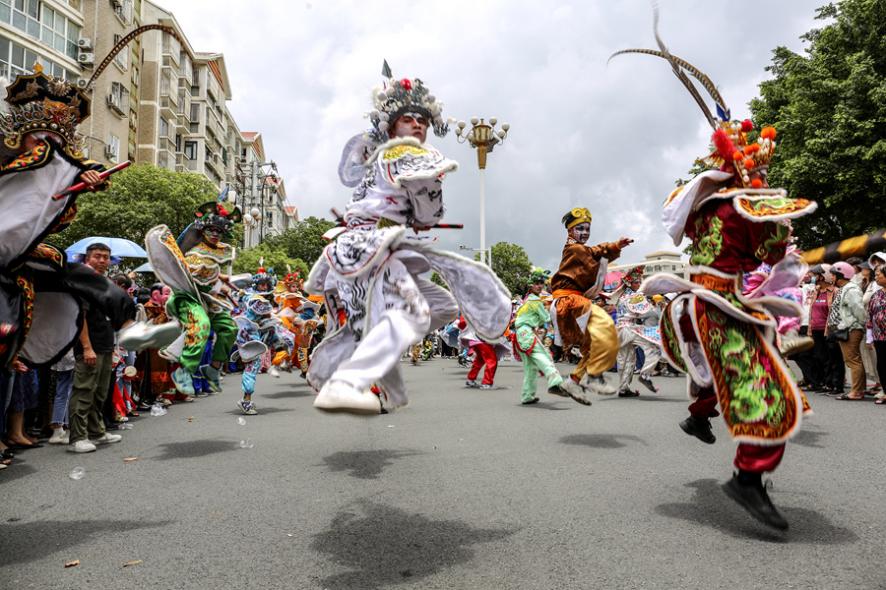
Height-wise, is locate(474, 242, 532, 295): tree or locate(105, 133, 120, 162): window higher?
locate(105, 133, 120, 162): window

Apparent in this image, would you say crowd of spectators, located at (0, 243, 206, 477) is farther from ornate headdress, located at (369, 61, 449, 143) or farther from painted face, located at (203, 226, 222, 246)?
ornate headdress, located at (369, 61, 449, 143)

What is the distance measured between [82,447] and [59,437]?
0.77m

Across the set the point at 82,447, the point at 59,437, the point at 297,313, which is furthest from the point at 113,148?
the point at 82,447

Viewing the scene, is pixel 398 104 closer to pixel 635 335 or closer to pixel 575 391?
pixel 575 391

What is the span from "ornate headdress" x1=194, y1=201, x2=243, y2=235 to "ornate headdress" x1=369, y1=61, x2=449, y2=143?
3.42 metres

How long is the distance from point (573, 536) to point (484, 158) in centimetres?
1868

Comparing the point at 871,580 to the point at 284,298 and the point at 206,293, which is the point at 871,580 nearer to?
the point at 206,293

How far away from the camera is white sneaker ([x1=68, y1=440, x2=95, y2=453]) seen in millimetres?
5888

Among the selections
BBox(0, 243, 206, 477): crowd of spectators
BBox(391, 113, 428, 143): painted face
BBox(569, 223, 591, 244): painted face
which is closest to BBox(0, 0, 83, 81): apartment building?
BBox(0, 243, 206, 477): crowd of spectators

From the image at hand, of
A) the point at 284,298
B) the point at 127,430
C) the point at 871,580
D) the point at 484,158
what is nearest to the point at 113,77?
the point at 484,158

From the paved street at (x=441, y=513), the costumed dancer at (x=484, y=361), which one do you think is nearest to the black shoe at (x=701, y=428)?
the paved street at (x=441, y=513)

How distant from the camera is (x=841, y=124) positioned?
18031 millimetres

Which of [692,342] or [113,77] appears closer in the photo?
[692,342]

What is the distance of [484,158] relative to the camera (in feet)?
69.4
